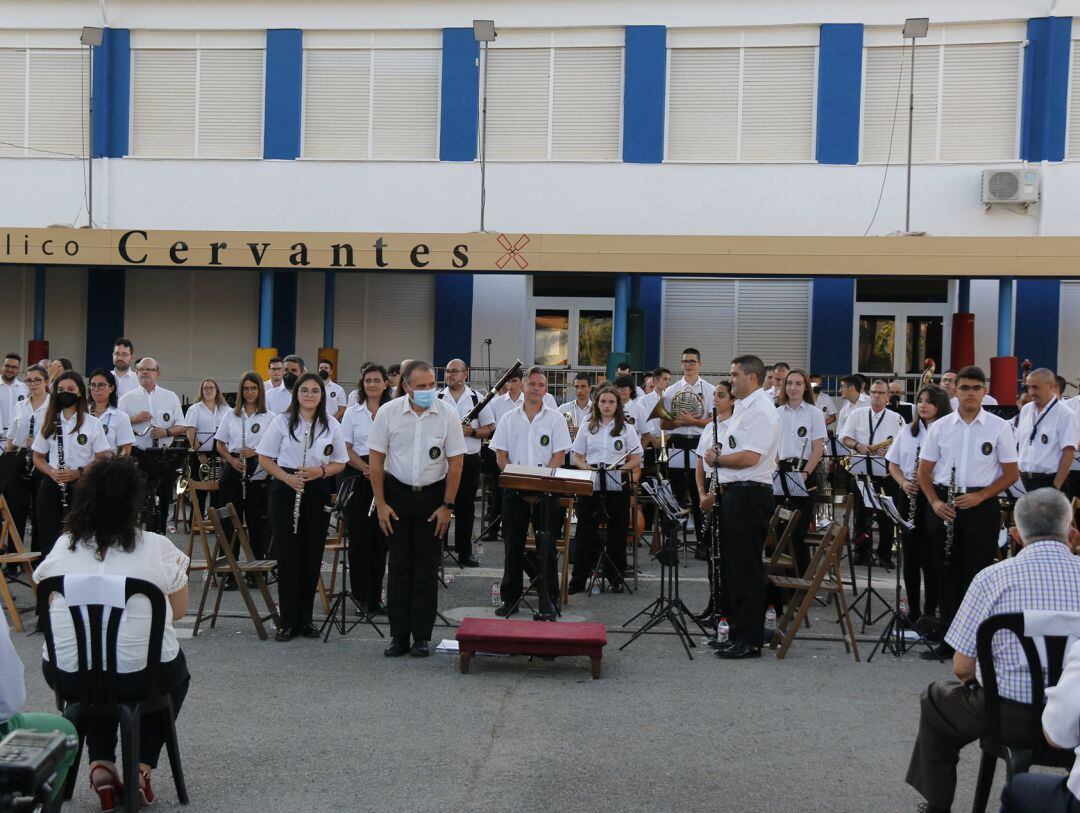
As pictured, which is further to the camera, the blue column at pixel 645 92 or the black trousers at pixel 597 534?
the blue column at pixel 645 92

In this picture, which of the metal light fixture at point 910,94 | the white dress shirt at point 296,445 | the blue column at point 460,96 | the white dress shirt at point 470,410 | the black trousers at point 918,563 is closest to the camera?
the white dress shirt at point 296,445

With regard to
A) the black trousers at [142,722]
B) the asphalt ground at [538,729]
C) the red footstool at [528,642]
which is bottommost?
the asphalt ground at [538,729]

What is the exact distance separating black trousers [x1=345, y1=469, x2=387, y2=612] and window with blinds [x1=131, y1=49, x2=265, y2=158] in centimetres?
1435

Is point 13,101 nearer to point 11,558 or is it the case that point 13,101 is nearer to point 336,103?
point 336,103

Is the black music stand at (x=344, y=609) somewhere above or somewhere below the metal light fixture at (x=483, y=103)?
below

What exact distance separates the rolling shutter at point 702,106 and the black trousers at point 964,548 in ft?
44.9

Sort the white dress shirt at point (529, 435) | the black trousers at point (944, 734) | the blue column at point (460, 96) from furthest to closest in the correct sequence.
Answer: the blue column at point (460, 96)
the white dress shirt at point (529, 435)
the black trousers at point (944, 734)

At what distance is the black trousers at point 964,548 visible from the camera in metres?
8.20

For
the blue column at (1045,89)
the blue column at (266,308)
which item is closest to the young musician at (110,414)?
the blue column at (266,308)

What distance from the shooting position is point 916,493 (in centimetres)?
889

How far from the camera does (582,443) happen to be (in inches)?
417

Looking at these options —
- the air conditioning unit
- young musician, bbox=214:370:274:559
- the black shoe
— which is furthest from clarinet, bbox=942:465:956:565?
the air conditioning unit

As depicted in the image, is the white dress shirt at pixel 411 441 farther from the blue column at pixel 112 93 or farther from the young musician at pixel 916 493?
the blue column at pixel 112 93

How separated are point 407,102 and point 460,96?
111 centimetres
